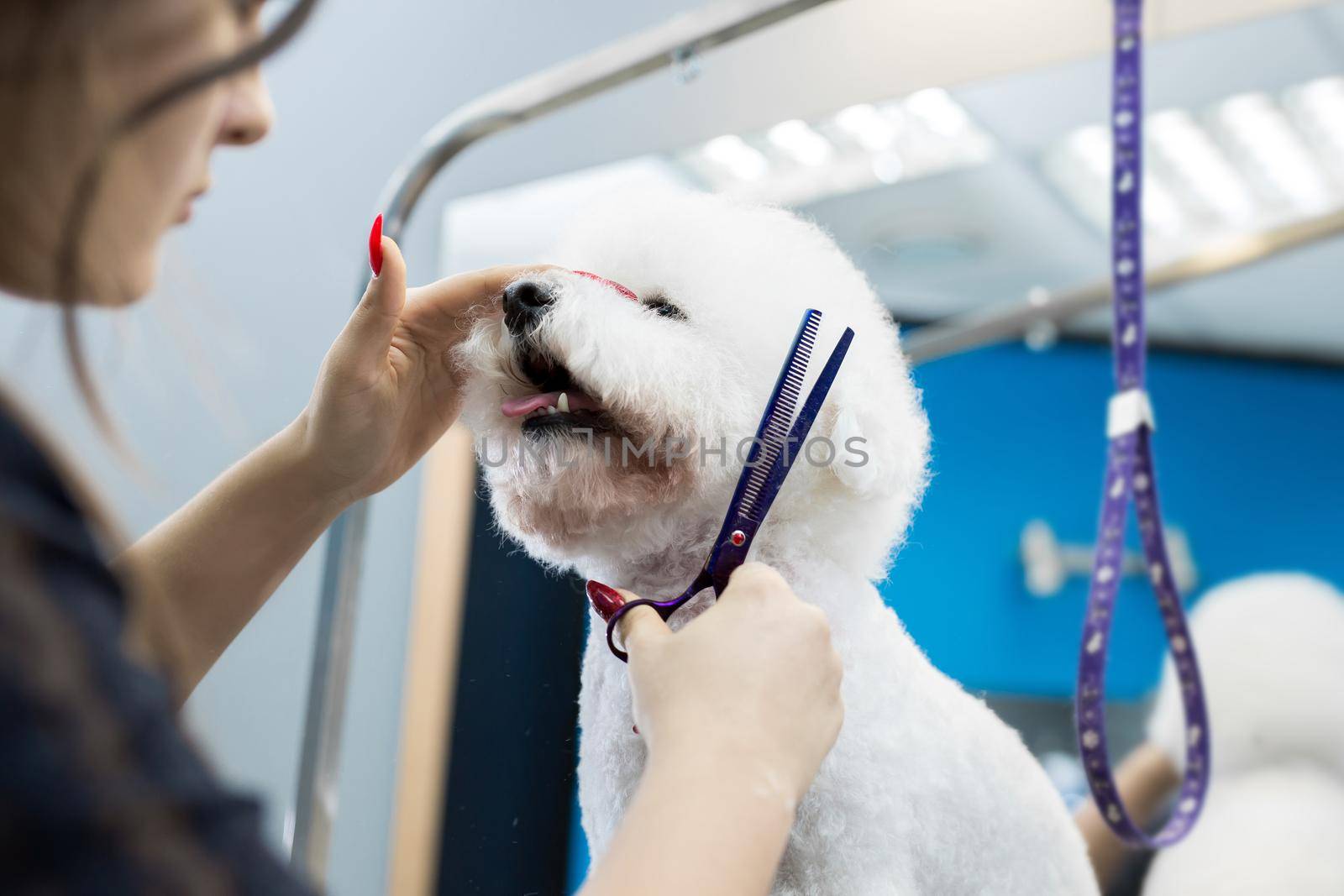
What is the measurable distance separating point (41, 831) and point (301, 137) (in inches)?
35.5

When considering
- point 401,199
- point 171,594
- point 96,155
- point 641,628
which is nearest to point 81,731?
point 96,155

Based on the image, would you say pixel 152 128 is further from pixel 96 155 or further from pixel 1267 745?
pixel 1267 745

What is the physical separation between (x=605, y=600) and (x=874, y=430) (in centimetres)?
20

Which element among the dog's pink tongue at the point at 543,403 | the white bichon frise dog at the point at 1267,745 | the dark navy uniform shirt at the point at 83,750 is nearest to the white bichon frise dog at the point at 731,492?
the dog's pink tongue at the point at 543,403

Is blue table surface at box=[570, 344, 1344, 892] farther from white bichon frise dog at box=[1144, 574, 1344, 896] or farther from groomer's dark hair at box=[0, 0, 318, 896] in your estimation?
groomer's dark hair at box=[0, 0, 318, 896]

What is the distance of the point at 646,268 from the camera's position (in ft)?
2.15

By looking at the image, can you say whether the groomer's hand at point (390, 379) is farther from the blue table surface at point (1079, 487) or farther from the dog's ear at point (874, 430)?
the blue table surface at point (1079, 487)

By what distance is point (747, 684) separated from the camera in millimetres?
414

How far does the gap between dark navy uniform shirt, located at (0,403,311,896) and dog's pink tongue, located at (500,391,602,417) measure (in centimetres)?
35

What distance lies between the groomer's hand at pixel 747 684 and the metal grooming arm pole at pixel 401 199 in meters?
0.39

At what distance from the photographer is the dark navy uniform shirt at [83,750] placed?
0.70ft

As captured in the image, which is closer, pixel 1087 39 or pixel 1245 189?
pixel 1087 39

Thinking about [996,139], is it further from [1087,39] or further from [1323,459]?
[1323,459]

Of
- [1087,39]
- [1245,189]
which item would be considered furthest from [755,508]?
[1245,189]
